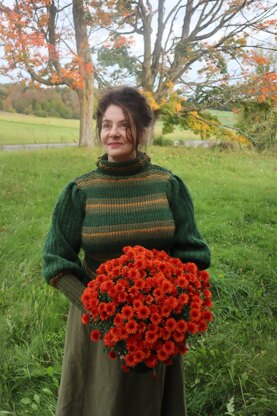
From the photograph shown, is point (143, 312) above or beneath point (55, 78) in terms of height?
beneath

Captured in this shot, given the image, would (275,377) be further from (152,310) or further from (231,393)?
(152,310)

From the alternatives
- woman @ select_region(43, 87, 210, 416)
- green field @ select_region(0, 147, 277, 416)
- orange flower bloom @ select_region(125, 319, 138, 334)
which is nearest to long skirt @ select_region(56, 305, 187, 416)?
woman @ select_region(43, 87, 210, 416)

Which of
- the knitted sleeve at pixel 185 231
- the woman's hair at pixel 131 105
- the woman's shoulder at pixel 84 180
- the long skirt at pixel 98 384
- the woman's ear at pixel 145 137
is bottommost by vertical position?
the long skirt at pixel 98 384

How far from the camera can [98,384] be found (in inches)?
65.1

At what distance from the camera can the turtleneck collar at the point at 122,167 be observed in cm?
156

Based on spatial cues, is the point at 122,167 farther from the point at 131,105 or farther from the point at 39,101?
the point at 39,101

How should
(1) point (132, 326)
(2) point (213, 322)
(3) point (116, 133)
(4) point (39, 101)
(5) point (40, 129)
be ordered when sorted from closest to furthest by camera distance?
(1) point (132, 326), (3) point (116, 133), (2) point (213, 322), (4) point (39, 101), (5) point (40, 129)

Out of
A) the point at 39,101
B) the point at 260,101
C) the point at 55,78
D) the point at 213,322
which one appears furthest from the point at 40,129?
the point at 213,322

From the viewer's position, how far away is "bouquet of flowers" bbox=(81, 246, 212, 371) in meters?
1.28

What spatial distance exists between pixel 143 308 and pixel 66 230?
1.56 ft

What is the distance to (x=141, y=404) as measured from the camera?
169 centimetres

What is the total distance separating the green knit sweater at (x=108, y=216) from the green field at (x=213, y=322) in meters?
1.28

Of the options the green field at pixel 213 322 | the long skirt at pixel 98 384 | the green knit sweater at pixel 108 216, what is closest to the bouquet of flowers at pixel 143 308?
the green knit sweater at pixel 108 216

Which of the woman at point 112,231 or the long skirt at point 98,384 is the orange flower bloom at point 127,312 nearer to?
the woman at point 112,231
